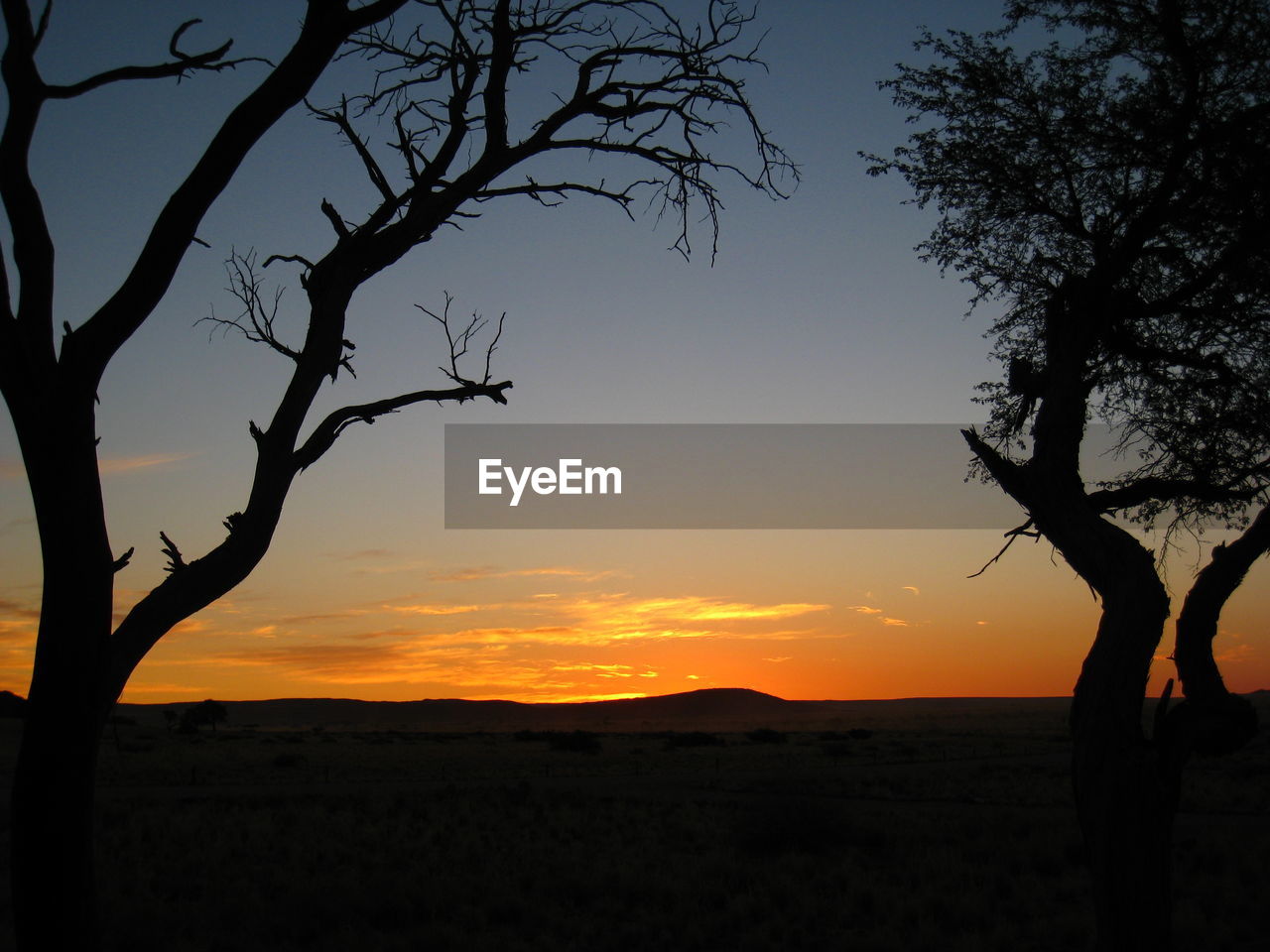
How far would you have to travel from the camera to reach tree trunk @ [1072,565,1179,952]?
17.7 feet

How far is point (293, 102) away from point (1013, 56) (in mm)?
5758

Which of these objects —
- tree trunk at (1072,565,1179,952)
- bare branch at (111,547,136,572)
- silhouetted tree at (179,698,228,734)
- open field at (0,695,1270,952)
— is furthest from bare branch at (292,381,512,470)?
silhouetted tree at (179,698,228,734)

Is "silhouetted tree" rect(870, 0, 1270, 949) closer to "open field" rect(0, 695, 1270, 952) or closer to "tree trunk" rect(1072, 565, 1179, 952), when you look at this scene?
"tree trunk" rect(1072, 565, 1179, 952)

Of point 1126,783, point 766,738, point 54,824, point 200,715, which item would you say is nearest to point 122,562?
point 54,824

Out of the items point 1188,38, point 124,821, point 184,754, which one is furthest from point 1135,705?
point 184,754

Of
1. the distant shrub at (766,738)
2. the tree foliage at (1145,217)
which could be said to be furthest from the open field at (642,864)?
the distant shrub at (766,738)

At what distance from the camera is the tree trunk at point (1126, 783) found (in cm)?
539

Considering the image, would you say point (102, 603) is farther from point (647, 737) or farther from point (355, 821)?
point (647, 737)

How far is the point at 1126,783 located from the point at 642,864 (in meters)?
16.1

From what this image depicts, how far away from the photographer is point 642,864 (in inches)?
797

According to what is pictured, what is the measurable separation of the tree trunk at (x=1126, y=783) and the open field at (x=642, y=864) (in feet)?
30.6

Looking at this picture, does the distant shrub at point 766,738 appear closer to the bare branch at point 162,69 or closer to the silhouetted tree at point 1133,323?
the silhouetted tree at point 1133,323

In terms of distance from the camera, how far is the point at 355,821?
86.5ft

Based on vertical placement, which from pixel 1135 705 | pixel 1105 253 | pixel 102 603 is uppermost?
pixel 1105 253
